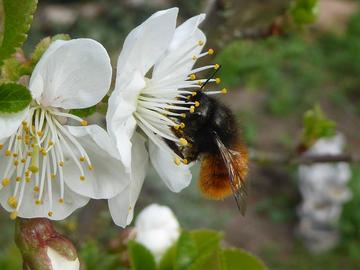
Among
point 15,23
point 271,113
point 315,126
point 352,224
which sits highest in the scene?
point 15,23

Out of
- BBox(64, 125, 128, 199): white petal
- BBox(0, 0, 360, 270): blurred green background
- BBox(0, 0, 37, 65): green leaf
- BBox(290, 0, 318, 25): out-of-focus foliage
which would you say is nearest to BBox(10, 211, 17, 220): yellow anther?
BBox(64, 125, 128, 199): white petal

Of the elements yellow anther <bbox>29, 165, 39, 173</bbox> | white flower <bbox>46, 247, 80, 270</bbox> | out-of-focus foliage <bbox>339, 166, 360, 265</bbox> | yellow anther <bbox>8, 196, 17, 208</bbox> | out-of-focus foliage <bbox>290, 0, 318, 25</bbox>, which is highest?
yellow anther <bbox>29, 165, 39, 173</bbox>

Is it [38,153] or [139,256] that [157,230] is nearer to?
[139,256]

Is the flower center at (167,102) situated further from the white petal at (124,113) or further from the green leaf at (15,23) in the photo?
the green leaf at (15,23)

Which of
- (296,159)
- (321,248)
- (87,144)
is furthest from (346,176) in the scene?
(87,144)

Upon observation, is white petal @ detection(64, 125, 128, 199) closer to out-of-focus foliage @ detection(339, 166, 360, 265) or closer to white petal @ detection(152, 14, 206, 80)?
white petal @ detection(152, 14, 206, 80)

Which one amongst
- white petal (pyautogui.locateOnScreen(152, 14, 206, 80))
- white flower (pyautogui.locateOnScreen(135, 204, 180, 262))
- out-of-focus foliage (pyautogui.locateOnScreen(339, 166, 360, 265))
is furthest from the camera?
out-of-focus foliage (pyautogui.locateOnScreen(339, 166, 360, 265))

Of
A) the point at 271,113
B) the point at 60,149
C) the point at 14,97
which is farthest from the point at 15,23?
the point at 271,113

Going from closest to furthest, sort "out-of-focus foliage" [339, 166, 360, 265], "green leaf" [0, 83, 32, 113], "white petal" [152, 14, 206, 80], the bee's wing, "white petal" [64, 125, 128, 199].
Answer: "green leaf" [0, 83, 32, 113] → "white petal" [64, 125, 128, 199] → "white petal" [152, 14, 206, 80] → the bee's wing → "out-of-focus foliage" [339, 166, 360, 265]
